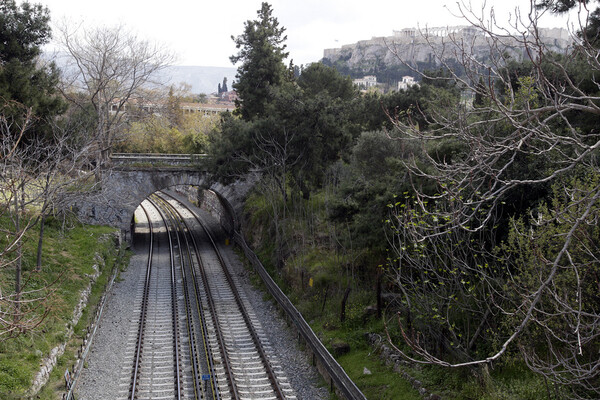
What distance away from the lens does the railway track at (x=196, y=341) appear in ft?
40.5

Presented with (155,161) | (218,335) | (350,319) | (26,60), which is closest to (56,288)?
(218,335)

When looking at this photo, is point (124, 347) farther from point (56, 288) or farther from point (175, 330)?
point (56, 288)

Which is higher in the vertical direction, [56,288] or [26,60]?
[26,60]

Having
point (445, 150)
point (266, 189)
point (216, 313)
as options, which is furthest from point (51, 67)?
point (445, 150)

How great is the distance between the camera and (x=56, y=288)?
23.8 ft

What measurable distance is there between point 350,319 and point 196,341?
Answer: 15.7ft

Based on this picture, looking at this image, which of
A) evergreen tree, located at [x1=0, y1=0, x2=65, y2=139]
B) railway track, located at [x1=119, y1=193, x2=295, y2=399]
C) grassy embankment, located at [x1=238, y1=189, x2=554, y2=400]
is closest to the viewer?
grassy embankment, located at [x1=238, y1=189, x2=554, y2=400]

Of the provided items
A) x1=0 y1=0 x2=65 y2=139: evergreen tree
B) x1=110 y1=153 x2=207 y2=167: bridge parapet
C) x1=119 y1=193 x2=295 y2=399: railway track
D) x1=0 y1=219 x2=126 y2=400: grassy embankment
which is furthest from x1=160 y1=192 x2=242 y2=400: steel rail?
x1=0 y1=0 x2=65 y2=139: evergreen tree

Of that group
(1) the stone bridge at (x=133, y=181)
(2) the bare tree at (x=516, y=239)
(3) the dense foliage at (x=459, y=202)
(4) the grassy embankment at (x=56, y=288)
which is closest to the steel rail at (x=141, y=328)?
(4) the grassy embankment at (x=56, y=288)

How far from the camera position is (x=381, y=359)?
12.7 meters

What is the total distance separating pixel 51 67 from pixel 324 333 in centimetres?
1664

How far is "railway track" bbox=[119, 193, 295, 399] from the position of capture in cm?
1236

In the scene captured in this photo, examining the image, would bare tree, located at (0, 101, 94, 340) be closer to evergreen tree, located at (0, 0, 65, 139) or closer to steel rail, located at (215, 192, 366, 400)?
A: evergreen tree, located at (0, 0, 65, 139)

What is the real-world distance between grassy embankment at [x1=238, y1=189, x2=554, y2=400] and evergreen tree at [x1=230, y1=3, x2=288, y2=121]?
25.6 ft
